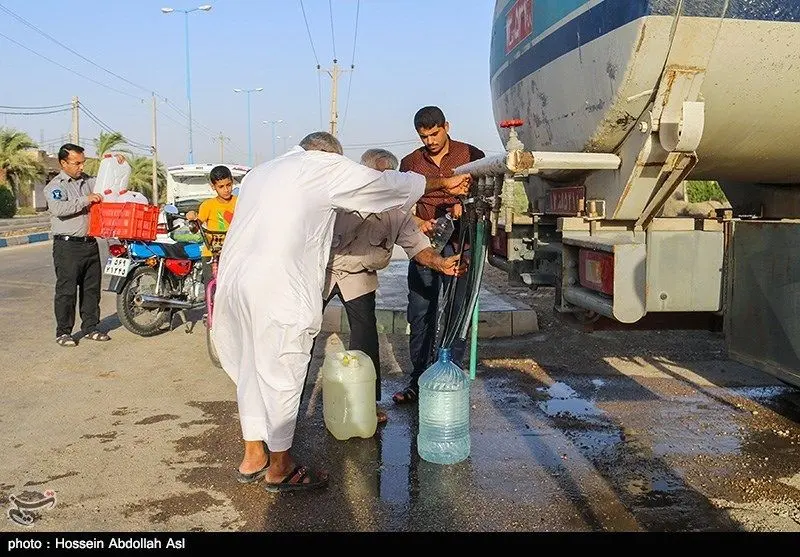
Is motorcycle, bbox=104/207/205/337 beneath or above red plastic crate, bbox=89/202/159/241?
beneath

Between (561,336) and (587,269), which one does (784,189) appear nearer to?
(587,269)

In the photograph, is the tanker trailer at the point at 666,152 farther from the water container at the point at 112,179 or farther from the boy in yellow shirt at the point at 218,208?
the water container at the point at 112,179

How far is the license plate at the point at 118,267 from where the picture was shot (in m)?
6.78

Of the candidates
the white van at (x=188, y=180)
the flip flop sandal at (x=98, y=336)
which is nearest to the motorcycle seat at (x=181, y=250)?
the flip flop sandal at (x=98, y=336)

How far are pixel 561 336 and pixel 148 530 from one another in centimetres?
451

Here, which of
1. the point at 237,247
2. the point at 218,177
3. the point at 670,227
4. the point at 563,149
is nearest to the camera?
the point at 237,247

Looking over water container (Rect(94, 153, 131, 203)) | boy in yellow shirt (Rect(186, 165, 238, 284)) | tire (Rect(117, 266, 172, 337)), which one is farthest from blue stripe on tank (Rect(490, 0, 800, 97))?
tire (Rect(117, 266, 172, 337))

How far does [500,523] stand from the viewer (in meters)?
3.04

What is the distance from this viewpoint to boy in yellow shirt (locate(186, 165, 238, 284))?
250 inches

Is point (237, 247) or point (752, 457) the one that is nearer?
point (237, 247)

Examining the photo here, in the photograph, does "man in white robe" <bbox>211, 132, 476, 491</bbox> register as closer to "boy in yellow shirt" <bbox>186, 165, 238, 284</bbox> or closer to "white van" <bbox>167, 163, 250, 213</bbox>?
"boy in yellow shirt" <bbox>186, 165, 238, 284</bbox>

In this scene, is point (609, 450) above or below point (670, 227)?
below

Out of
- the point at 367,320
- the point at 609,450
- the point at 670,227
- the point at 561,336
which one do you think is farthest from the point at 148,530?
Result: the point at 561,336

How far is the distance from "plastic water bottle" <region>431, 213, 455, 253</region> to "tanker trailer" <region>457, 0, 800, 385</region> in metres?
0.29
